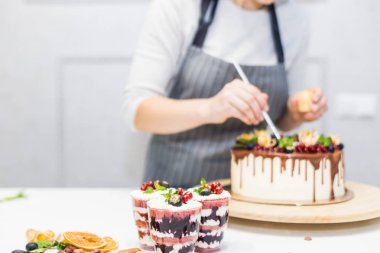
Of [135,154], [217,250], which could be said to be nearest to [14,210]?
[217,250]

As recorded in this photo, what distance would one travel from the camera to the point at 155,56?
1607mm

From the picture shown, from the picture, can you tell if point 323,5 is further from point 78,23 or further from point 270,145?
point 270,145

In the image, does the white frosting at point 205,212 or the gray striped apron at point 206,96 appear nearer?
the white frosting at point 205,212

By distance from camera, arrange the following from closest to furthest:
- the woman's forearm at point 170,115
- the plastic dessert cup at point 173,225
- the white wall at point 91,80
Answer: the plastic dessert cup at point 173,225, the woman's forearm at point 170,115, the white wall at point 91,80

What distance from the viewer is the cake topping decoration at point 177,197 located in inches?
33.3

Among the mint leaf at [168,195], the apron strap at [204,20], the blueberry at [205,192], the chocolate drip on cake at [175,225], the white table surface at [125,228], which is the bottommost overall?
the white table surface at [125,228]

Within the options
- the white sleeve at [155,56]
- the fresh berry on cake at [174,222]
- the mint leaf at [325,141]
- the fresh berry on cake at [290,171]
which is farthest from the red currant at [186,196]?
the white sleeve at [155,56]

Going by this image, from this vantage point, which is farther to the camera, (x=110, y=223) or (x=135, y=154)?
(x=135, y=154)

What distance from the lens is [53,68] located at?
7.78ft

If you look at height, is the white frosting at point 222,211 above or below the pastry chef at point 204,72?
below

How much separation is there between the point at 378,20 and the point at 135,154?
114cm

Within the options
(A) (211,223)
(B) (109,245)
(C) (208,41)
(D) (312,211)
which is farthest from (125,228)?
(C) (208,41)

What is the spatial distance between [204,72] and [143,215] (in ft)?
2.64

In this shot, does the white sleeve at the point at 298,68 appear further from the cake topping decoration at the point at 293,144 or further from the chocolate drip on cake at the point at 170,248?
the chocolate drip on cake at the point at 170,248
